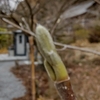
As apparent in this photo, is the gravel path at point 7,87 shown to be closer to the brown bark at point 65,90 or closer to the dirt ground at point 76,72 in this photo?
the dirt ground at point 76,72

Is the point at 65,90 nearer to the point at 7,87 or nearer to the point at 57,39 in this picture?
the point at 7,87

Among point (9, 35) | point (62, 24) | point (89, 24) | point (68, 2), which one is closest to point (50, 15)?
point (62, 24)

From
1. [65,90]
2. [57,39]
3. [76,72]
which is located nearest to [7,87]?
[65,90]

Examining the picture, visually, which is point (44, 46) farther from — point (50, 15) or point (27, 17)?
point (50, 15)

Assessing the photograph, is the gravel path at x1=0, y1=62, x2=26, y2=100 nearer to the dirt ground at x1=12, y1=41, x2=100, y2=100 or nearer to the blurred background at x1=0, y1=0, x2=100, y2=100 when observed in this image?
the blurred background at x1=0, y1=0, x2=100, y2=100

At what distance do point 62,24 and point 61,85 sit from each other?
316 cm

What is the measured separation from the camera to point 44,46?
0.54 m

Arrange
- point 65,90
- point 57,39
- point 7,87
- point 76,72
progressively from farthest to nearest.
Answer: point 57,39 < point 76,72 < point 7,87 < point 65,90

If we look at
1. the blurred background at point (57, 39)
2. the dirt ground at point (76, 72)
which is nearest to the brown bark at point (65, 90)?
the blurred background at point (57, 39)

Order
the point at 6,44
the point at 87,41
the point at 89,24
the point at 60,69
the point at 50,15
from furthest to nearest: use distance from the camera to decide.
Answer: the point at 89,24 → the point at 87,41 → the point at 50,15 → the point at 6,44 → the point at 60,69

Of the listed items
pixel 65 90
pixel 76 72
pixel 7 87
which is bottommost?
pixel 76 72

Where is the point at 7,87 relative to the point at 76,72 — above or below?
above

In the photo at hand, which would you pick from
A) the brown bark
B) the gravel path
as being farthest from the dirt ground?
the brown bark

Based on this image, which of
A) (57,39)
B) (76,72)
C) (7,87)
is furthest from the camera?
(57,39)
